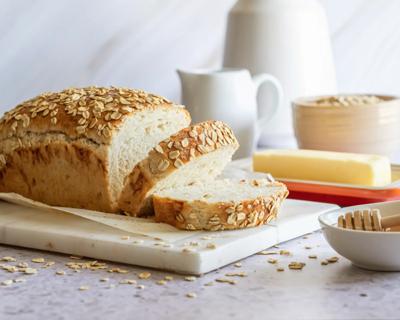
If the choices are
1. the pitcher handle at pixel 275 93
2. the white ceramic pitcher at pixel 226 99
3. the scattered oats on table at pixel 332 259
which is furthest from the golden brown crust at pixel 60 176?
the pitcher handle at pixel 275 93

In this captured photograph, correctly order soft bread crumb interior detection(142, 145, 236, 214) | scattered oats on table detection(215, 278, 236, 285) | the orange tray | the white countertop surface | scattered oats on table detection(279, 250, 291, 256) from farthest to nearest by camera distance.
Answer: the orange tray, soft bread crumb interior detection(142, 145, 236, 214), scattered oats on table detection(279, 250, 291, 256), scattered oats on table detection(215, 278, 236, 285), the white countertop surface

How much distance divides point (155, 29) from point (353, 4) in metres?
0.73

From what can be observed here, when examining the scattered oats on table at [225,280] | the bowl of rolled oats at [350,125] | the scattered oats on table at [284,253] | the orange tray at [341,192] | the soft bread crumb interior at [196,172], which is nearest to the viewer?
the scattered oats on table at [225,280]

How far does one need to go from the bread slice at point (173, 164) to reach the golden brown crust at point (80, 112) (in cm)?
7

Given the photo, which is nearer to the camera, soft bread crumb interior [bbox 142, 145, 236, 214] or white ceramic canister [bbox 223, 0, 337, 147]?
soft bread crumb interior [bbox 142, 145, 236, 214]

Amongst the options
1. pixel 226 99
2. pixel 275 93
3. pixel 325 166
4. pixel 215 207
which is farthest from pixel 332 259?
pixel 275 93

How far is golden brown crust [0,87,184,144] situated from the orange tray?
0.29 metres

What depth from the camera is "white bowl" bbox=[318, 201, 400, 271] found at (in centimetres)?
108

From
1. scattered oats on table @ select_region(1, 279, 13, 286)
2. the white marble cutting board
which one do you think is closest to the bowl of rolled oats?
the white marble cutting board

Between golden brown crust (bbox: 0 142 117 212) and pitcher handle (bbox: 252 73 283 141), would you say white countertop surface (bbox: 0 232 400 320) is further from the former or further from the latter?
pitcher handle (bbox: 252 73 283 141)

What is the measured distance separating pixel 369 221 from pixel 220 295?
0.23m

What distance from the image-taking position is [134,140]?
136 centimetres

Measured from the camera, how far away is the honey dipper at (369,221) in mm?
1146

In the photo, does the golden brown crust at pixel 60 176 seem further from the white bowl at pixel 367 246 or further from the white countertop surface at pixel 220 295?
the white bowl at pixel 367 246
